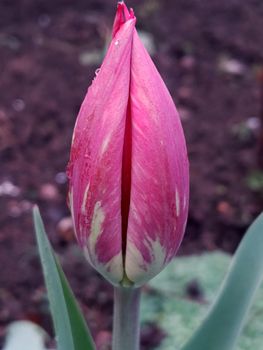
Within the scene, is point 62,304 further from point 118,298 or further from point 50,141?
point 50,141

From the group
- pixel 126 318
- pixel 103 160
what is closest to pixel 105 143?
pixel 103 160

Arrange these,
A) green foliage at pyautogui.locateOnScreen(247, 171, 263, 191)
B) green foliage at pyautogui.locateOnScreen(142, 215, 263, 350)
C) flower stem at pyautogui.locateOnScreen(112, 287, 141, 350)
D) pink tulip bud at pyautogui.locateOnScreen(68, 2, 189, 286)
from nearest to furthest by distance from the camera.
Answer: pink tulip bud at pyautogui.locateOnScreen(68, 2, 189, 286)
flower stem at pyautogui.locateOnScreen(112, 287, 141, 350)
green foliage at pyautogui.locateOnScreen(142, 215, 263, 350)
green foliage at pyautogui.locateOnScreen(247, 171, 263, 191)

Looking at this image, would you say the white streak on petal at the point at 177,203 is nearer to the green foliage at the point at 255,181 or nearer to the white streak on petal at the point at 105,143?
the white streak on petal at the point at 105,143

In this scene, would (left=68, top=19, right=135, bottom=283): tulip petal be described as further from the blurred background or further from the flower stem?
the blurred background

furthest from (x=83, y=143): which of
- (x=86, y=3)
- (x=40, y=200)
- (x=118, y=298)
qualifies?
(x=86, y=3)

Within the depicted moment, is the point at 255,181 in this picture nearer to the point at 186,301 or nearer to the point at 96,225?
the point at 186,301

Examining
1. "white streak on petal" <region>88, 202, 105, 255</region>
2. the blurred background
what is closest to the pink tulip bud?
"white streak on petal" <region>88, 202, 105, 255</region>

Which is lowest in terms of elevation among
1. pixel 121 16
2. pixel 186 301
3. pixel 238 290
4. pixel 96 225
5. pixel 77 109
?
pixel 186 301
